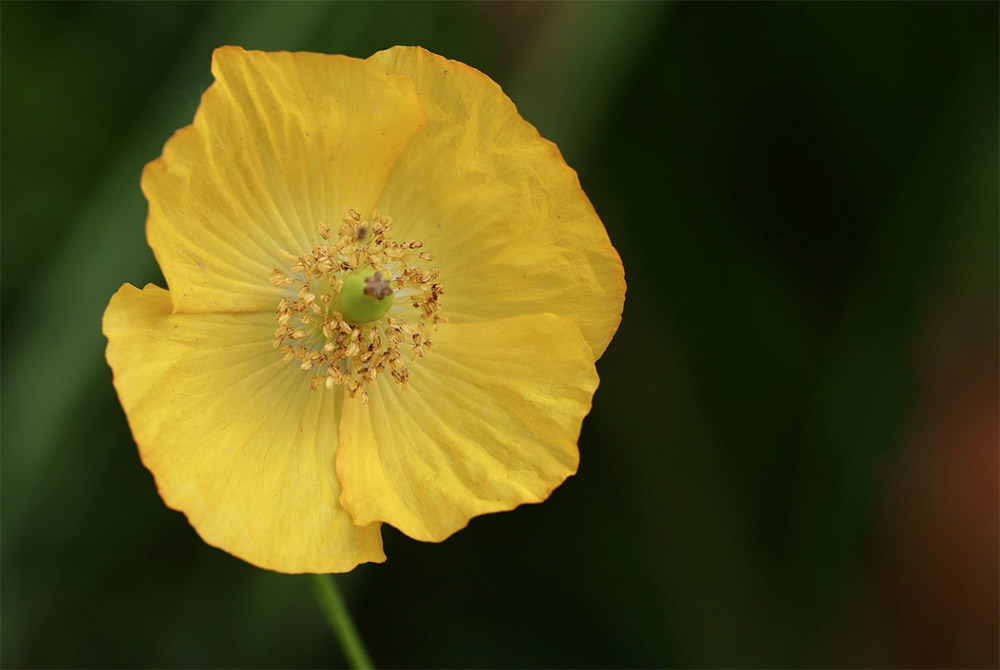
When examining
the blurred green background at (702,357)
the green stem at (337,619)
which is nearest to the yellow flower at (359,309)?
the green stem at (337,619)

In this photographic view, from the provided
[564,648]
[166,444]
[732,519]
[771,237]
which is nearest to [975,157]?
[771,237]

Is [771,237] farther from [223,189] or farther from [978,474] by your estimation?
[223,189]

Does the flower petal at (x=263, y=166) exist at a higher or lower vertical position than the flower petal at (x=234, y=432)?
higher

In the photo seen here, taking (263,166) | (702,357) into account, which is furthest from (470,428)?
(702,357)

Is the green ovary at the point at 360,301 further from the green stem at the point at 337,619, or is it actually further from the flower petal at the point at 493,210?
the green stem at the point at 337,619

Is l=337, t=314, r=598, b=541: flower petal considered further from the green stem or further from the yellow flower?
the green stem

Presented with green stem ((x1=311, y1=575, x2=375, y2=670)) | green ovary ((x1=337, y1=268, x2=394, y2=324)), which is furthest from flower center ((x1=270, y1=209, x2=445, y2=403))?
green stem ((x1=311, y1=575, x2=375, y2=670))
